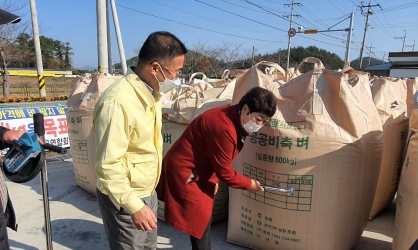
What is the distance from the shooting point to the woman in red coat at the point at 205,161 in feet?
4.78

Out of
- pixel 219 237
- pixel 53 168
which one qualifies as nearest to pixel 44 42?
pixel 53 168

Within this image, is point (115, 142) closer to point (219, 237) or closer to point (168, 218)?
point (168, 218)

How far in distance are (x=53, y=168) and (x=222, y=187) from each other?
2.72 meters

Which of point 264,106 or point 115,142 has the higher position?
point 264,106

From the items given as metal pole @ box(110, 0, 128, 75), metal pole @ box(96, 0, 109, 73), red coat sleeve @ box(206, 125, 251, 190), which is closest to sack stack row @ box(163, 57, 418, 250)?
red coat sleeve @ box(206, 125, 251, 190)

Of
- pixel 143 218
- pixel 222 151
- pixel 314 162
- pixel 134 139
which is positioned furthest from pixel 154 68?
pixel 314 162

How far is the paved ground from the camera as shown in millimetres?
2176

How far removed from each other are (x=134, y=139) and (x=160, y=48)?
1.31 ft

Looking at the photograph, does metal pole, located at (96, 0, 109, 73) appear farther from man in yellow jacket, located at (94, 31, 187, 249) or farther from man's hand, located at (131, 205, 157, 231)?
man's hand, located at (131, 205, 157, 231)

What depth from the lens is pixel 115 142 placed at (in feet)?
3.88

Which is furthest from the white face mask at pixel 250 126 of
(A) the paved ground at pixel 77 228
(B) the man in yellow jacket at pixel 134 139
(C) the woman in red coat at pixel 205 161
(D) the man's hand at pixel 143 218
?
(A) the paved ground at pixel 77 228

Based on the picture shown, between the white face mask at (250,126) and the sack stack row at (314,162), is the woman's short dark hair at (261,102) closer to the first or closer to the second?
the white face mask at (250,126)

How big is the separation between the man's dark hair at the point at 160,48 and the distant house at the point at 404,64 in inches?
676

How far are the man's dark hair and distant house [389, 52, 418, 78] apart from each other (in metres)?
17.2
